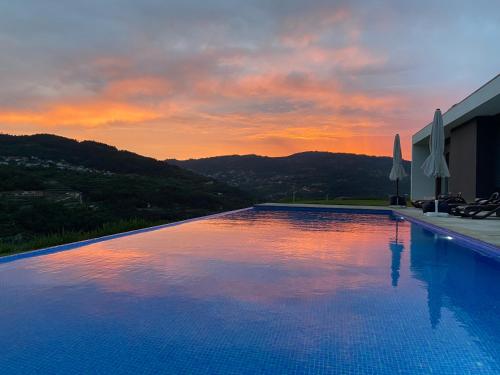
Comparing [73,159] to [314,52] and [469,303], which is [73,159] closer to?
[314,52]

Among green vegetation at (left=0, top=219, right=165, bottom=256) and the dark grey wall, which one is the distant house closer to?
the dark grey wall

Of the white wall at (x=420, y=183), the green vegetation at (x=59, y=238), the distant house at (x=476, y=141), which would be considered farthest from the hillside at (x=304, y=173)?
the green vegetation at (x=59, y=238)

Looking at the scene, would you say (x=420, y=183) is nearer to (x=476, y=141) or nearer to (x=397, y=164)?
(x=397, y=164)

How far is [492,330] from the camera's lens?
356 centimetres

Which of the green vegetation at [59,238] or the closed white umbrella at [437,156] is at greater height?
the closed white umbrella at [437,156]

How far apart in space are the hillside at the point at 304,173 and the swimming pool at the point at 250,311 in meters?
54.0

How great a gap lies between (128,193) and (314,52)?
34082mm

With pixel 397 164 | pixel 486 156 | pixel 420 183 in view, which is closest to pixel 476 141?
pixel 486 156

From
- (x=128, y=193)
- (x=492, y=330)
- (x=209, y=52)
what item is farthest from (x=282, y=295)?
(x=128, y=193)

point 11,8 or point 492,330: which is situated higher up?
point 11,8

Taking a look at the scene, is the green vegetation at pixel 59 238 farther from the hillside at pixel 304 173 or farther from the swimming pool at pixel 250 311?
the hillside at pixel 304 173

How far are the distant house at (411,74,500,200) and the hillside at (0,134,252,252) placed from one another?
15252mm

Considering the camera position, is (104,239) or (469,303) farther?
(104,239)

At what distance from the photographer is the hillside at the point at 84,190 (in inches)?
1117
